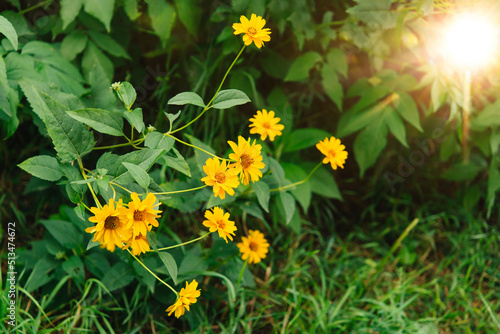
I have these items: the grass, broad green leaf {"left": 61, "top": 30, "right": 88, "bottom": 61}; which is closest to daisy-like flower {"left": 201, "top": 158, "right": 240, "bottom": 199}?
the grass

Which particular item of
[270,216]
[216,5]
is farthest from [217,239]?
[216,5]

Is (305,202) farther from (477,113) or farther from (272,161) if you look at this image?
(477,113)

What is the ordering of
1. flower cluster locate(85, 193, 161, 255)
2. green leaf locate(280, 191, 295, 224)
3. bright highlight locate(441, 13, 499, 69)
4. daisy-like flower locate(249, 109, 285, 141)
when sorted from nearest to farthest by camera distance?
flower cluster locate(85, 193, 161, 255) → daisy-like flower locate(249, 109, 285, 141) → green leaf locate(280, 191, 295, 224) → bright highlight locate(441, 13, 499, 69)

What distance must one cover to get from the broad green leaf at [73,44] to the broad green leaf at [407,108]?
117 cm

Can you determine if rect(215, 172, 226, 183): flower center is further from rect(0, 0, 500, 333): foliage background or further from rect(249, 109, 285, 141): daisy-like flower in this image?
rect(0, 0, 500, 333): foliage background

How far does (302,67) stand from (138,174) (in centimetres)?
97

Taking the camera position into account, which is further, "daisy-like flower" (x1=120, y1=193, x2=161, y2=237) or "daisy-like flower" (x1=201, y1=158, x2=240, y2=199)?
"daisy-like flower" (x1=201, y1=158, x2=240, y2=199)

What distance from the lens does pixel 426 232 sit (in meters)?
2.02

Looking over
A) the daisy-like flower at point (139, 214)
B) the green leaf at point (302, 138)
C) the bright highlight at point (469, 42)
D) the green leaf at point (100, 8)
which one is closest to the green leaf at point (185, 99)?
the daisy-like flower at point (139, 214)

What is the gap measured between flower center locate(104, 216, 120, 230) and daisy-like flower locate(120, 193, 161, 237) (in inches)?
1.6

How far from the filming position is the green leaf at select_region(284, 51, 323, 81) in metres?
1.63

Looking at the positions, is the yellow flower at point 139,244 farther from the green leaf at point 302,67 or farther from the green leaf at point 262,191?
the green leaf at point 302,67

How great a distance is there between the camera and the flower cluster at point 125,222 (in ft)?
2.74

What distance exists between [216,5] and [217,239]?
89 cm
